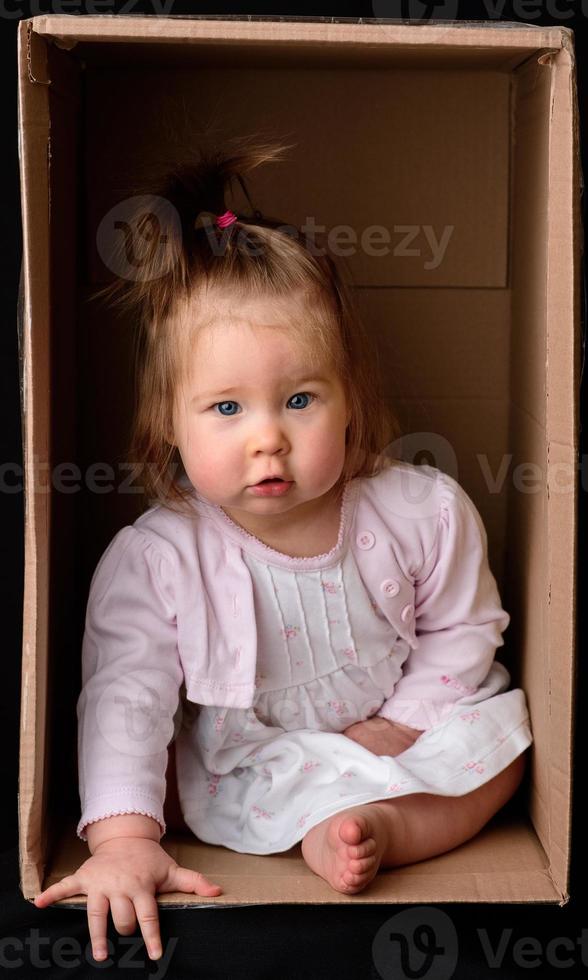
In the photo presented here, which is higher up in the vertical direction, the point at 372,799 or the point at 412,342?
the point at 412,342

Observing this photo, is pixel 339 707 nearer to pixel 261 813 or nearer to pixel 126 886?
pixel 261 813

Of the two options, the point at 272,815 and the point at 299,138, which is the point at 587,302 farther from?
the point at 272,815

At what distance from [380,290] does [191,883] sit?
567 mm

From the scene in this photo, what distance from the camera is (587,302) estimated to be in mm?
817

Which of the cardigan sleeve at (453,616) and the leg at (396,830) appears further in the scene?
the cardigan sleeve at (453,616)

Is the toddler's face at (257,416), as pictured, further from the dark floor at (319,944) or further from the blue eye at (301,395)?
the dark floor at (319,944)

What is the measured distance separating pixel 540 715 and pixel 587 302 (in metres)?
0.33

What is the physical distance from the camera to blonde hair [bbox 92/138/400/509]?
865mm

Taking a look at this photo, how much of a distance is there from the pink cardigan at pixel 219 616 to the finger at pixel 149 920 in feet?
0.26

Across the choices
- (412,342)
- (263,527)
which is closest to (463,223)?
(412,342)

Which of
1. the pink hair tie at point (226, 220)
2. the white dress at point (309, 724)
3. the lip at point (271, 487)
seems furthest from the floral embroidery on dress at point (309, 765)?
the pink hair tie at point (226, 220)

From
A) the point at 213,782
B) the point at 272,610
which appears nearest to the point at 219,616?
the point at 272,610

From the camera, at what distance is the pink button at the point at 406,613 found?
3.16ft

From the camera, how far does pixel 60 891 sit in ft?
2.60
